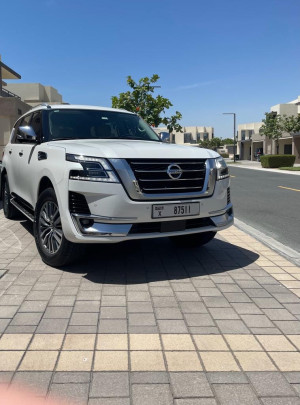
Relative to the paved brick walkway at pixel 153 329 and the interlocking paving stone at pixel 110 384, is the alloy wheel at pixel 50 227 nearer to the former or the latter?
the paved brick walkway at pixel 153 329

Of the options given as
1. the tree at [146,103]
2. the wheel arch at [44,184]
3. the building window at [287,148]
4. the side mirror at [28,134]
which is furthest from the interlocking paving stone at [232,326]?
the building window at [287,148]

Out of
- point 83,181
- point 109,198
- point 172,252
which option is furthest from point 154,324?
point 172,252

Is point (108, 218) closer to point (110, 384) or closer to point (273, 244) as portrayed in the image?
point (110, 384)

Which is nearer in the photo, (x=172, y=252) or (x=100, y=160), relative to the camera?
(x=100, y=160)

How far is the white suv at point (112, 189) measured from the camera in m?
4.07

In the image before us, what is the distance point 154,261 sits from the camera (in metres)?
5.17

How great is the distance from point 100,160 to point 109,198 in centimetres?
41

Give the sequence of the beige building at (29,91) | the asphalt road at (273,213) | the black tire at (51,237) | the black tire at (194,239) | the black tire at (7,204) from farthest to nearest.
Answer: the beige building at (29,91) < the black tire at (7,204) < the asphalt road at (273,213) < the black tire at (194,239) < the black tire at (51,237)

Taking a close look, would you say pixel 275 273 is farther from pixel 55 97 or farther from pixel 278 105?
pixel 55 97

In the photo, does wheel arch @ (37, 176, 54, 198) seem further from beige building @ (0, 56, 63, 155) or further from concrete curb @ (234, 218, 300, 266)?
beige building @ (0, 56, 63, 155)

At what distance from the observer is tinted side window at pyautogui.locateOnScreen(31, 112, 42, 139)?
540cm

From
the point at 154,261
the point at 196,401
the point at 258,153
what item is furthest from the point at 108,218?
the point at 258,153

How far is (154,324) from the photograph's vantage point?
10.9 ft

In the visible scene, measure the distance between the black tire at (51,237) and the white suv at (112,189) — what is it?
1 centimetres
